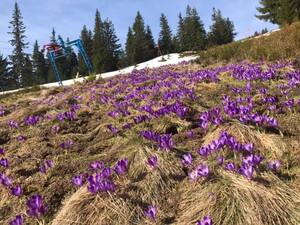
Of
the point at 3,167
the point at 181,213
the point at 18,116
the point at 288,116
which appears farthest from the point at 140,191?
the point at 18,116

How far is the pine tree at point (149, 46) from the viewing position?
73.6 metres

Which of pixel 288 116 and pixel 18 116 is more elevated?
pixel 18 116

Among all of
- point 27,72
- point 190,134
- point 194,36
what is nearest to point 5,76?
point 27,72

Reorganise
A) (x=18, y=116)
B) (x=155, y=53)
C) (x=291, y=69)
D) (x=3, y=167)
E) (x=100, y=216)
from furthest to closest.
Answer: (x=155, y=53) < (x=291, y=69) < (x=18, y=116) < (x=3, y=167) < (x=100, y=216)

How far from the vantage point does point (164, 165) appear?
3941 millimetres

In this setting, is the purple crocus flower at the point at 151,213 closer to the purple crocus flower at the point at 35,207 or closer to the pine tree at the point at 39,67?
the purple crocus flower at the point at 35,207

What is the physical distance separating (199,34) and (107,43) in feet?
74.2

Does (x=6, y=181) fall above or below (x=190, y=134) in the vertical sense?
above

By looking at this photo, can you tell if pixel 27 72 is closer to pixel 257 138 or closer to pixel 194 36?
pixel 194 36

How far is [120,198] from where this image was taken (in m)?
3.46

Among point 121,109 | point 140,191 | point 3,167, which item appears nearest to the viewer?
point 140,191

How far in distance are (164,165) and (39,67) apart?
86035mm

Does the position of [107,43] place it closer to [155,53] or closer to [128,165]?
[155,53]

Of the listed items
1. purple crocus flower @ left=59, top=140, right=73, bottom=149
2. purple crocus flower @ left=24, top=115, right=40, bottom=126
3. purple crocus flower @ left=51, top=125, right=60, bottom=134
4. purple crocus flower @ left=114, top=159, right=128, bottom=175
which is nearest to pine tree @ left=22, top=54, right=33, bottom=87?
purple crocus flower @ left=24, top=115, right=40, bottom=126
